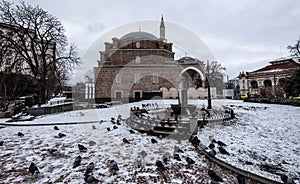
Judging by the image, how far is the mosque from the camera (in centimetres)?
2553

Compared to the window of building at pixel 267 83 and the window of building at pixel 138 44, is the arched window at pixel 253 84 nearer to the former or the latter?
the window of building at pixel 267 83

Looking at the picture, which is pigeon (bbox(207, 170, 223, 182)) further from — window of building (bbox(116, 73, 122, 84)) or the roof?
the roof

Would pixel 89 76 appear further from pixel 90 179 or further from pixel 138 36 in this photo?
pixel 90 179

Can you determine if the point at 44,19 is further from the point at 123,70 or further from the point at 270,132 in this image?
the point at 270,132

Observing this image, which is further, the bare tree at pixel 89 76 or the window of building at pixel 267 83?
the bare tree at pixel 89 76

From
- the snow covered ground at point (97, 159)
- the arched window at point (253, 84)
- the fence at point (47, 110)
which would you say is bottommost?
the snow covered ground at point (97, 159)

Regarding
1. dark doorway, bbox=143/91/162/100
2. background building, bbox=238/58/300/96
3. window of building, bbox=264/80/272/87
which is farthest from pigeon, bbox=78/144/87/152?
window of building, bbox=264/80/272/87

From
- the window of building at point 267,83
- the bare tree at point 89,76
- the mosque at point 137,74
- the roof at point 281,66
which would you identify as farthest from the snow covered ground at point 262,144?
the bare tree at point 89,76

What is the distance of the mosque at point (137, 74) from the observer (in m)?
25.5

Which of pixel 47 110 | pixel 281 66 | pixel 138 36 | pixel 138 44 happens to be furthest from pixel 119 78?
pixel 281 66

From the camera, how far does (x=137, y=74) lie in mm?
25797

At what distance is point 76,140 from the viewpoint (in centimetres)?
653

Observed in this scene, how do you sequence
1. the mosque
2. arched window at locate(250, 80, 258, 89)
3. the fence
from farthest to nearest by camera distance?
A: arched window at locate(250, 80, 258, 89) < the mosque < the fence

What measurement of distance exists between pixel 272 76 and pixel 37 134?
38.2 meters
